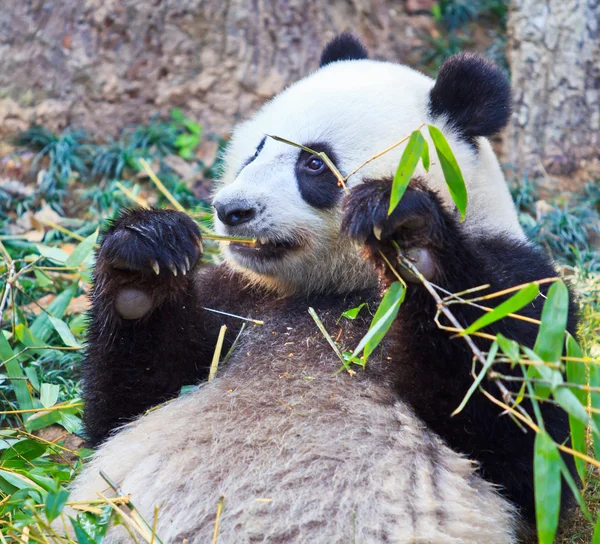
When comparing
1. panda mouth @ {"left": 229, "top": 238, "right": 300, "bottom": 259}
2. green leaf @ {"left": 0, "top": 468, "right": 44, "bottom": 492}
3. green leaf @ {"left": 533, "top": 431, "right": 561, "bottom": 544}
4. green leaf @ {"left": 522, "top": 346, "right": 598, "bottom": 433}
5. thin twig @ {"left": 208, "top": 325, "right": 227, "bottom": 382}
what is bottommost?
green leaf @ {"left": 0, "top": 468, "right": 44, "bottom": 492}

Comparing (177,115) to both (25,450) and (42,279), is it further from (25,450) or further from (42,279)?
(25,450)

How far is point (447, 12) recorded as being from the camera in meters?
6.45

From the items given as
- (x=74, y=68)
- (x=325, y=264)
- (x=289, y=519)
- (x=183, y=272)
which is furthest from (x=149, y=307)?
(x=74, y=68)

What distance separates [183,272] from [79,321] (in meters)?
1.51

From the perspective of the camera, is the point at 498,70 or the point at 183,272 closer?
the point at 183,272

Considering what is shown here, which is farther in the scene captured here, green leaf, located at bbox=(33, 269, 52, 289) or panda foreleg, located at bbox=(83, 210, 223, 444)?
green leaf, located at bbox=(33, 269, 52, 289)

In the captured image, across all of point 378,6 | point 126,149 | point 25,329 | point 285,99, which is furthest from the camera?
point 378,6

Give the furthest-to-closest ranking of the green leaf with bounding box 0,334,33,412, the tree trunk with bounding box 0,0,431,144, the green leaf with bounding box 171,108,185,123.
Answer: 1. the green leaf with bounding box 171,108,185,123
2. the tree trunk with bounding box 0,0,431,144
3. the green leaf with bounding box 0,334,33,412

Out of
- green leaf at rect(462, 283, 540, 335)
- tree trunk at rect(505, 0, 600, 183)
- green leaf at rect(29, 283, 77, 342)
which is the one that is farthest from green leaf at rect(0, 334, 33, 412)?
tree trunk at rect(505, 0, 600, 183)

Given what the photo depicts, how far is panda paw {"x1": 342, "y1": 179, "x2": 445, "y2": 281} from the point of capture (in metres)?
2.33

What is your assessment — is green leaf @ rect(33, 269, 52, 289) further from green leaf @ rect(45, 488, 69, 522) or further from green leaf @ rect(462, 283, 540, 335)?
green leaf @ rect(462, 283, 540, 335)

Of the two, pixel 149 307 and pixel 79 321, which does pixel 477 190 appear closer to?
pixel 149 307

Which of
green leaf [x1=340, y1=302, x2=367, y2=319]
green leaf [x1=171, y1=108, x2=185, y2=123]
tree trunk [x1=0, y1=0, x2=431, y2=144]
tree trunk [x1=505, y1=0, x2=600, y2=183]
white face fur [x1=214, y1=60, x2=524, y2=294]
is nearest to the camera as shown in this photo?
green leaf [x1=340, y1=302, x2=367, y2=319]

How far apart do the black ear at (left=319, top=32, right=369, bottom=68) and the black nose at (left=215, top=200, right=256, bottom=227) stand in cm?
123
